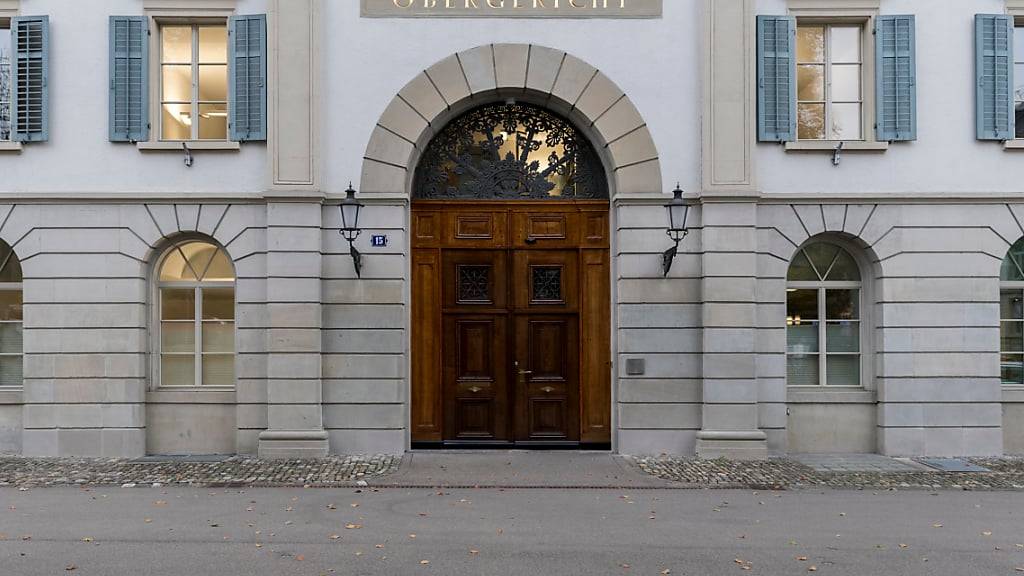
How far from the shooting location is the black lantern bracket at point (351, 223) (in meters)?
11.6

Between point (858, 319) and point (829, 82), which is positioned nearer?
point (829, 82)

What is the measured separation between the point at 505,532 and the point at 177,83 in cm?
911

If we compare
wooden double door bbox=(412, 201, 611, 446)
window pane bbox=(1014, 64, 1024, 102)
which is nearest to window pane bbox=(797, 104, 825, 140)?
window pane bbox=(1014, 64, 1024, 102)

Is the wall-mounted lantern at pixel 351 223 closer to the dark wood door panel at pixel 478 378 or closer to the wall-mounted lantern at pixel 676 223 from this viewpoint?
the dark wood door panel at pixel 478 378

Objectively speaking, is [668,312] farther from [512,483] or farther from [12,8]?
[12,8]

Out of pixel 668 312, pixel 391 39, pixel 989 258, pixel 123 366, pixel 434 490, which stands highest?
pixel 391 39

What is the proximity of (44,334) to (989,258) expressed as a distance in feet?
49.0

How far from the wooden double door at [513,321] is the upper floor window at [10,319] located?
20.9 ft

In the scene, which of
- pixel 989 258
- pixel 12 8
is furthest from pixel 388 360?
pixel 989 258

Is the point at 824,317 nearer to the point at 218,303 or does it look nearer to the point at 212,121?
the point at 218,303

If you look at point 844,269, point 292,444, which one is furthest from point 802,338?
point 292,444

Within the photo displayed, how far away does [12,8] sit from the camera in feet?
40.8

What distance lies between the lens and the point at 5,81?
12641mm

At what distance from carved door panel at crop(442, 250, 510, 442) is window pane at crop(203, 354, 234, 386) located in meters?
3.44
